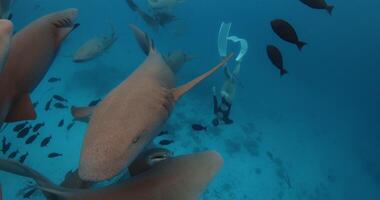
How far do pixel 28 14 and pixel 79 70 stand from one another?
5.45 metres

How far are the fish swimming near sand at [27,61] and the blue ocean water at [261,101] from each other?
559cm

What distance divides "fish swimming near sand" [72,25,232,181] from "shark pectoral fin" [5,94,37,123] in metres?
0.29

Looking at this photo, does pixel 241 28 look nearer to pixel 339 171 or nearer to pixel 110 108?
pixel 339 171

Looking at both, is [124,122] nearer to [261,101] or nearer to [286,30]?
[286,30]

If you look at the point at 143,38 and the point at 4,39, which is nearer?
the point at 4,39

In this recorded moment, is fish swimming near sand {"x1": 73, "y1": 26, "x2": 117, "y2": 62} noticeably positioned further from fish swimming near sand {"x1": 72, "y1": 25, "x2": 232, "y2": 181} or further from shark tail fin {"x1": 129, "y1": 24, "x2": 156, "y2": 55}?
fish swimming near sand {"x1": 72, "y1": 25, "x2": 232, "y2": 181}

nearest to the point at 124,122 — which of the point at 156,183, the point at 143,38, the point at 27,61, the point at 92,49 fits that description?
the point at 156,183

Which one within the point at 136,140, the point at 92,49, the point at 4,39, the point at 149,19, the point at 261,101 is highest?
the point at 4,39

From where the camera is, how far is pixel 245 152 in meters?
11.0

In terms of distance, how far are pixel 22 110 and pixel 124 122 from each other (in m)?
0.96

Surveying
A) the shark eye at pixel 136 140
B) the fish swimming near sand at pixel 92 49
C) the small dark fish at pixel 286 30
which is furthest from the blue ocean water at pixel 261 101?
the shark eye at pixel 136 140

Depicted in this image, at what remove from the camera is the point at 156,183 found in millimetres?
2205

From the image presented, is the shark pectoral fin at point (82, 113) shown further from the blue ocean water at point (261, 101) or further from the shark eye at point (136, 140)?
the blue ocean water at point (261, 101)

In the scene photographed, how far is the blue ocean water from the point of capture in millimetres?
10078
